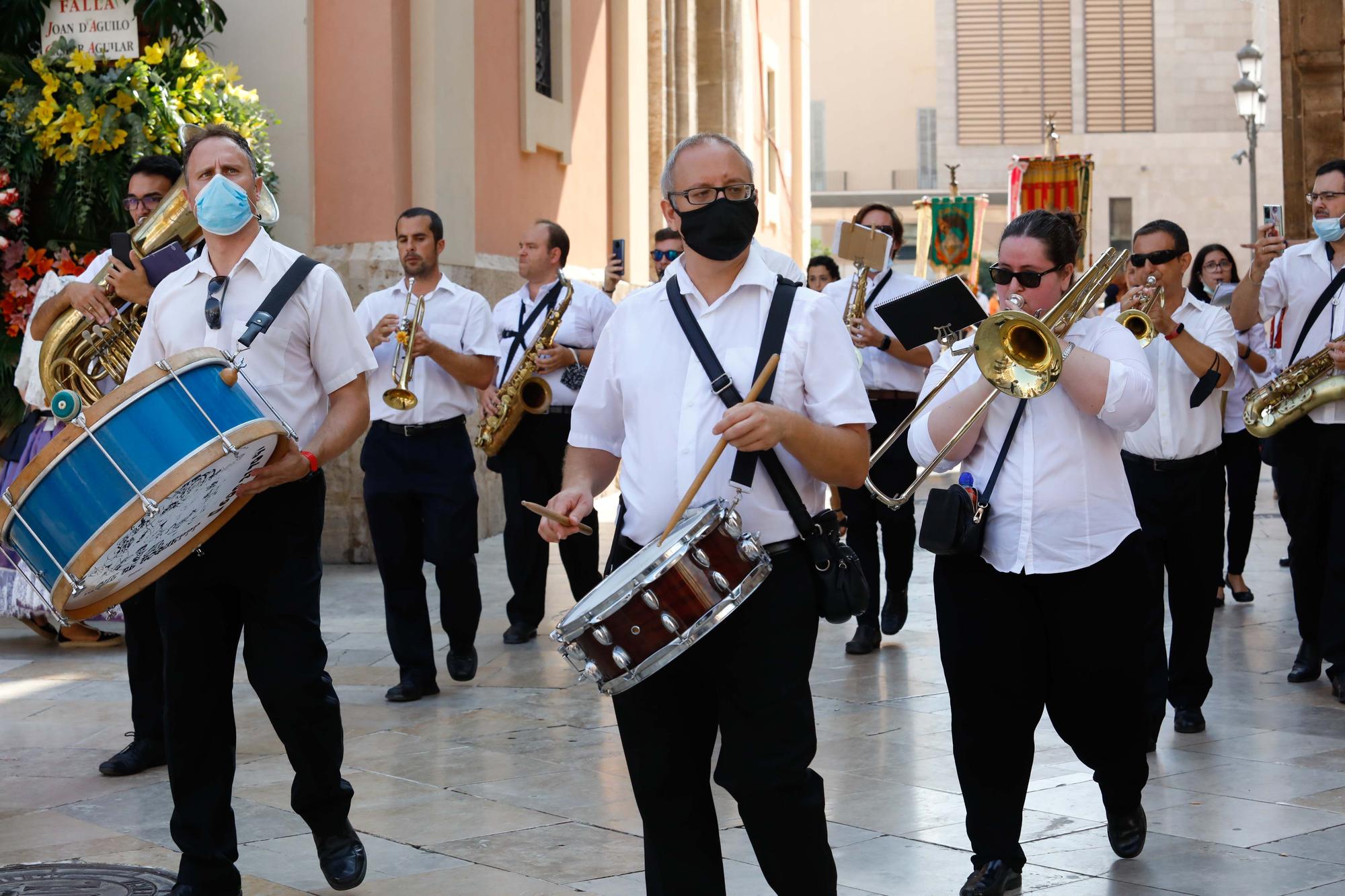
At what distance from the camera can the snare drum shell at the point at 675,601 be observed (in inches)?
132

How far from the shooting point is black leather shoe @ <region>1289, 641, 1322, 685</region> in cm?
740

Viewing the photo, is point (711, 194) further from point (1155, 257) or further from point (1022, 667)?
point (1155, 257)

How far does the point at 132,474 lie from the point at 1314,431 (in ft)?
16.8

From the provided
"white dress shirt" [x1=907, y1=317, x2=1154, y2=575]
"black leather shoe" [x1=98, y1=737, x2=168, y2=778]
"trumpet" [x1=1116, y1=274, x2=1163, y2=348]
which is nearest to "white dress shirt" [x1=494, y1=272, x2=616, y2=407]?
"black leather shoe" [x1=98, y1=737, x2=168, y2=778]

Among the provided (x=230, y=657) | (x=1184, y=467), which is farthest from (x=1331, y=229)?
(x=230, y=657)

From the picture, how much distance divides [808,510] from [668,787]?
27.7 inches

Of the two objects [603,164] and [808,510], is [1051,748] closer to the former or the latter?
[808,510]

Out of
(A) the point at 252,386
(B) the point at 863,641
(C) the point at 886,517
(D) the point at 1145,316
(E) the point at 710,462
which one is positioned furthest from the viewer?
(C) the point at 886,517

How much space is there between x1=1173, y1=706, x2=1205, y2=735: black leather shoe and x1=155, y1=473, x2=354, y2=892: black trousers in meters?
3.52

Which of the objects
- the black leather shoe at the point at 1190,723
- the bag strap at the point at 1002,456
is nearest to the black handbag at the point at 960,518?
the bag strap at the point at 1002,456

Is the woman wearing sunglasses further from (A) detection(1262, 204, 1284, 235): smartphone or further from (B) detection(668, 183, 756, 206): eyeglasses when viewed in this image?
(A) detection(1262, 204, 1284, 235): smartphone

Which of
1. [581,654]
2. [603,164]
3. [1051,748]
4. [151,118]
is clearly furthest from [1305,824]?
[603,164]

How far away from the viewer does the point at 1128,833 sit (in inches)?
188

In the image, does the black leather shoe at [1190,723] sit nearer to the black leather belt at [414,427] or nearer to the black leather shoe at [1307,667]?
the black leather shoe at [1307,667]
